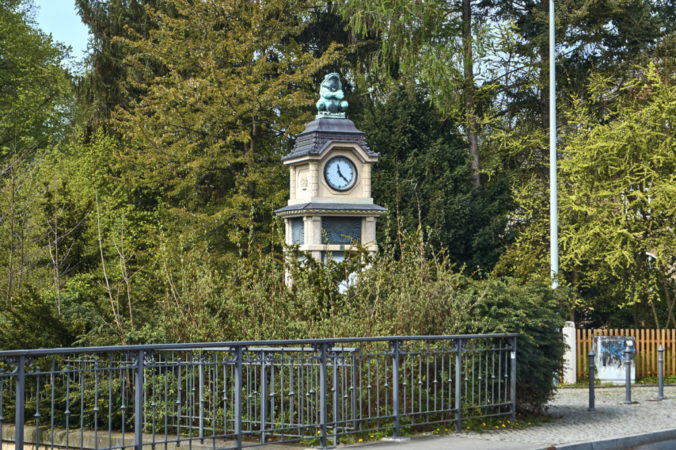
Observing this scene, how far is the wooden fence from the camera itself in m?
22.2

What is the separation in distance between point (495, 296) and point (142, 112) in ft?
62.1

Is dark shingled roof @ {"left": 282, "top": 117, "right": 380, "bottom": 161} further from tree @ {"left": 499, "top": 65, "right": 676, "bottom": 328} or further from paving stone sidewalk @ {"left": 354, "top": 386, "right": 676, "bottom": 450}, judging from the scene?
tree @ {"left": 499, "top": 65, "right": 676, "bottom": 328}

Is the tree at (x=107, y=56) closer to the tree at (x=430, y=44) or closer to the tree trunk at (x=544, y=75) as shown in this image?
the tree at (x=430, y=44)

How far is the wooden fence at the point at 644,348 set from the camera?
72.9 feet

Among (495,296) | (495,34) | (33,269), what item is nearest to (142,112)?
(33,269)

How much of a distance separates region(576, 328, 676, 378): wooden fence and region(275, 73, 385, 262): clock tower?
23.3 ft

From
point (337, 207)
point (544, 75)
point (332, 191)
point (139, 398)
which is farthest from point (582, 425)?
point (544, 75)

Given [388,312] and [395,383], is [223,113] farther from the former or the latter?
[395,383]

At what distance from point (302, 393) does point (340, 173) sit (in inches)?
351

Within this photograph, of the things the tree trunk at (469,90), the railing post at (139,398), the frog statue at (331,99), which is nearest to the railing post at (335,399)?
the railing post at (139,398)

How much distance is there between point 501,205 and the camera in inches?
1116

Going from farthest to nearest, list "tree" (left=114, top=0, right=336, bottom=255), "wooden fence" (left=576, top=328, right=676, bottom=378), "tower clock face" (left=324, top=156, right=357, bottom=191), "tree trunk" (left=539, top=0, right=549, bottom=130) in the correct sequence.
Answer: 1. "tree trunk" (left=539, top=0, right=549, bottom=130)
2. "tree" (left=114, top=0, right=336, bottom=255)
3. "wooden fence" (left=576, top=328, right=676, bottom=378)
4. "tower clock face" (left=324, top=156, right=357, bottom=191)

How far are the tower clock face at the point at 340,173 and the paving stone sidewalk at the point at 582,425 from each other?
569cm

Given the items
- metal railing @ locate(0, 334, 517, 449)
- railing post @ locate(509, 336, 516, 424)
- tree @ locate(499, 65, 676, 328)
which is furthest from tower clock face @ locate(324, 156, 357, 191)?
railing post @ locate(509, 336, 516, 424)
